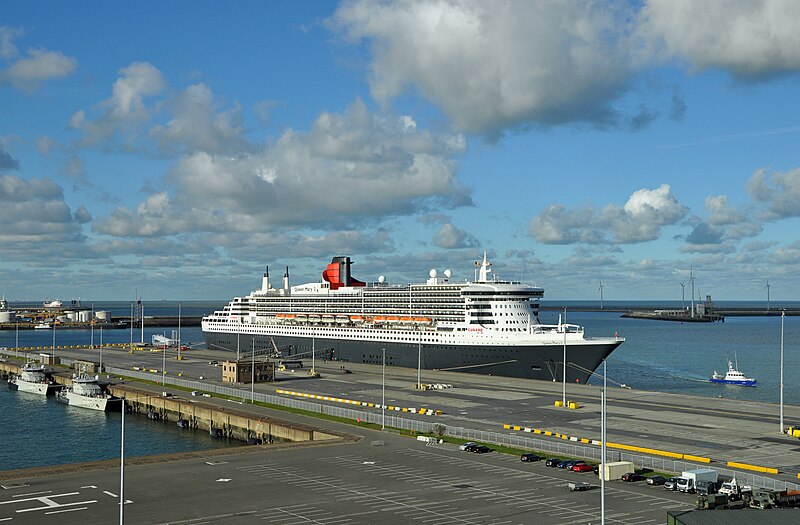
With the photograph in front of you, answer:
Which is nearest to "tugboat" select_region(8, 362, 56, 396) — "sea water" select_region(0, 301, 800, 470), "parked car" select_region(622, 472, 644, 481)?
"sea water" select_region(0, 301, 800, 470)

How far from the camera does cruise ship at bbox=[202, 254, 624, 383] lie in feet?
319

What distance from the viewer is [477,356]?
10406 cm

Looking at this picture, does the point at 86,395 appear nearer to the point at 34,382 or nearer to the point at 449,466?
the point at 34,382

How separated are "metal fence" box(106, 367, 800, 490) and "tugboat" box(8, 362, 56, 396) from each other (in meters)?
28.6

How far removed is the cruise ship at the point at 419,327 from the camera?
319 ft

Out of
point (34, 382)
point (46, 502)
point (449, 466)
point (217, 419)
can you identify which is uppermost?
point (46, 502)

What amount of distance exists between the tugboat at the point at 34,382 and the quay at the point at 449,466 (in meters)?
31.4

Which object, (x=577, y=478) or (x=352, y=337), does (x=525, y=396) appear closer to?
(x=577, y=478)

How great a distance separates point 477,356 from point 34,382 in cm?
5761

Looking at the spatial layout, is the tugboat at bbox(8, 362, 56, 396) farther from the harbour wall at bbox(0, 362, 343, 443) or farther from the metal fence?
the metal fence

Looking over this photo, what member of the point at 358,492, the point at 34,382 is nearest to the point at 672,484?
the point at 358,492

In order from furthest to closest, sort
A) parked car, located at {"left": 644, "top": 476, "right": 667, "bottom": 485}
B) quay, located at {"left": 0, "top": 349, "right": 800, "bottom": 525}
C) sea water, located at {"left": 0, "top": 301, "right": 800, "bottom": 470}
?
sea water, located at {"left": 0, "top": 301, "right": 800, "bottom": 470}
parked car, located at {"left": 644, "top": 476, "right": 667, "bottom": 485}
quay, located at {"left": 0, "top": 349, "right": 800, "bottom": 525}

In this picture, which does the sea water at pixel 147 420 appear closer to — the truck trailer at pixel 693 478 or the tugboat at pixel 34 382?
the tugboat at pixel 34 382

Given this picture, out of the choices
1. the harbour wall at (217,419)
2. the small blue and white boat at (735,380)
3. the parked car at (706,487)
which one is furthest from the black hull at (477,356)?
the parked car at (706,487)
